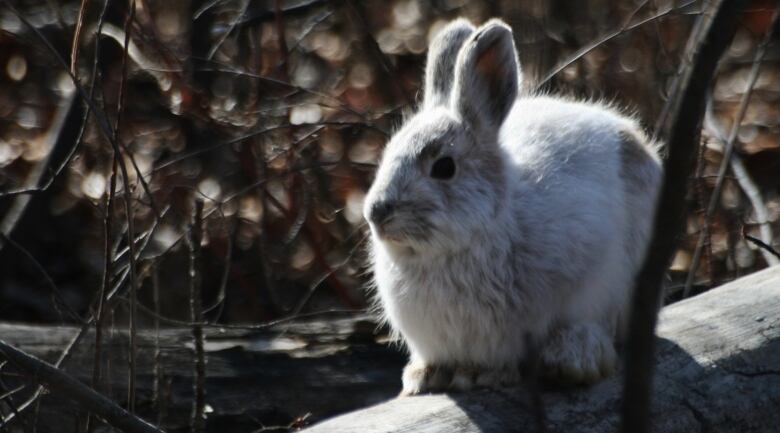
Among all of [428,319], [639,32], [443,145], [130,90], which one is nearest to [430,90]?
[443,145]

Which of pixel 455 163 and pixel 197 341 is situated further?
pixel 197 341

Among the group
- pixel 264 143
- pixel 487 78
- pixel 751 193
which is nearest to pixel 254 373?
pixel 487 78

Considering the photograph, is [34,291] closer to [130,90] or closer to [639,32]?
[130,90]

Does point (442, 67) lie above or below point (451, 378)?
above

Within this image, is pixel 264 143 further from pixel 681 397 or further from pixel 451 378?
pixel 681 397

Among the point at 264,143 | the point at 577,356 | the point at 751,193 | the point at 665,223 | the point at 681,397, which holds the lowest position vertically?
the point at 681,397

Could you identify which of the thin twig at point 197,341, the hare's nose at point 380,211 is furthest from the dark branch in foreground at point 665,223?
the thin twig at point 197,341

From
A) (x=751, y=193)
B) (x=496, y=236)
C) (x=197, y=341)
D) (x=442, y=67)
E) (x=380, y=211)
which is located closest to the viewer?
(x=380, y=211)
